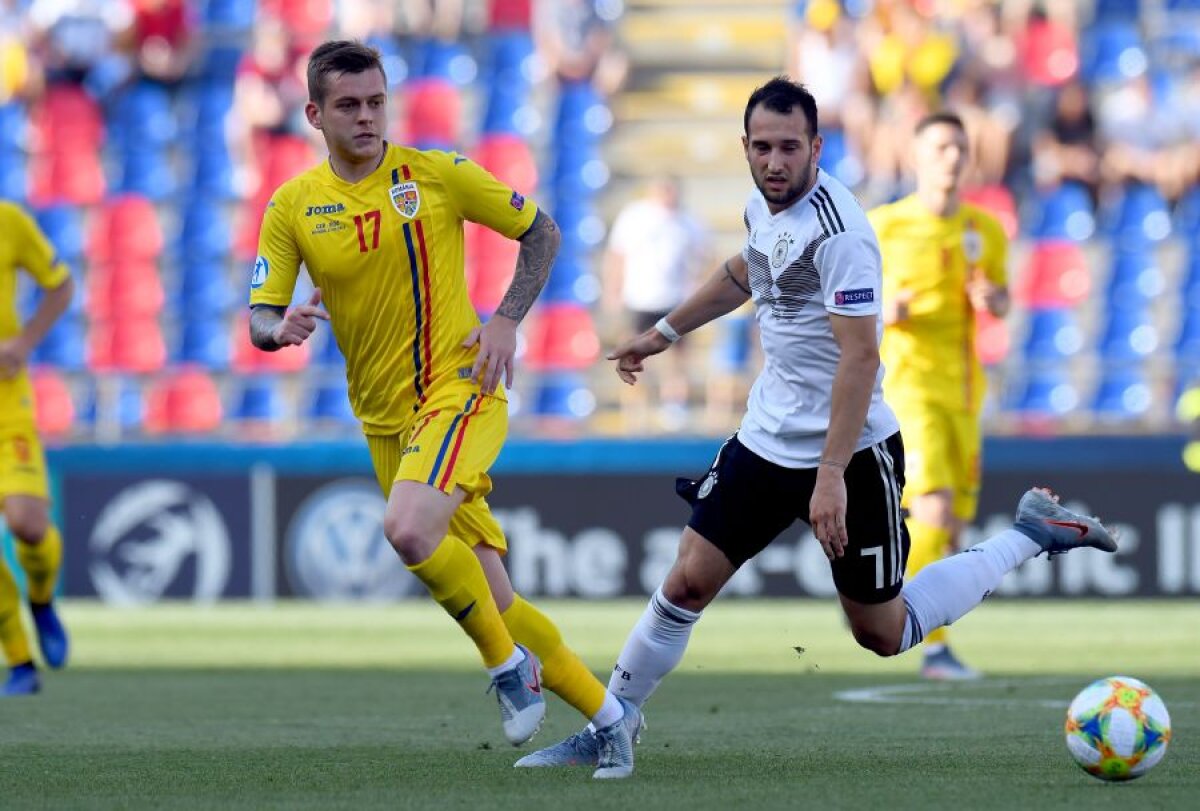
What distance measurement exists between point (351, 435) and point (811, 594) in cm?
401

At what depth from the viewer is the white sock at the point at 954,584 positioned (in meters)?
6.81

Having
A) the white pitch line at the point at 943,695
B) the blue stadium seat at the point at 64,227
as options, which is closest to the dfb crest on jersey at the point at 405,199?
the white pitch line at the point at 943,695

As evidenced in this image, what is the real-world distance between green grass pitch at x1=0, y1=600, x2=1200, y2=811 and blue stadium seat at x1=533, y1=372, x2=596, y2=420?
12.1 ft

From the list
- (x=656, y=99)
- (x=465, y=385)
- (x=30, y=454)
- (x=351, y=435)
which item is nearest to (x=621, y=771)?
(x=465, y=385)

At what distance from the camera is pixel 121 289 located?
19.8m

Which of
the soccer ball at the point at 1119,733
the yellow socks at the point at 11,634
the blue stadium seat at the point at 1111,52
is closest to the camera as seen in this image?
the soccer ball at the point at 1119,733

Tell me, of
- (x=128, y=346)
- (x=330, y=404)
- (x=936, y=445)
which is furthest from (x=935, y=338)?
(x=128, y=346)

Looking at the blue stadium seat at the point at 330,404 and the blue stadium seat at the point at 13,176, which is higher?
the blue stadium seat at the point at 13,176

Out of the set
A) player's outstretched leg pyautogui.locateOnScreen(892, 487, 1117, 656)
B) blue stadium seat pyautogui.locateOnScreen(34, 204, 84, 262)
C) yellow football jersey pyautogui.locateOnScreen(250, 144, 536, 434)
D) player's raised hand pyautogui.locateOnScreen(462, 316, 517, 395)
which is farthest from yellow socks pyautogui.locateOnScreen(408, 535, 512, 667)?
blue stadium seat pyautogui.locateOnScreen(34, 204, 84, 262)

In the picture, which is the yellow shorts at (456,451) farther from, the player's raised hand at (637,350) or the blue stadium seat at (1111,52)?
the blue stadium seat at (1111,52)

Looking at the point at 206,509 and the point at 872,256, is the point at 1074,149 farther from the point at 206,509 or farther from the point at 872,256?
the point at 872,256

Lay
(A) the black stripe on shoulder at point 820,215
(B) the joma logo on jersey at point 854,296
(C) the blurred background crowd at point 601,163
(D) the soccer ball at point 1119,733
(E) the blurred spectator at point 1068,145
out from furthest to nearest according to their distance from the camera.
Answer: (E) the blurred spectator at point 1068,145
(C) the blurred background crowd at point 601,163
(A) the black stripe on shoulder at point 820,215
(B) the joma logo on jersey at point 854,296
(D) the soccer ball at point 1119,733

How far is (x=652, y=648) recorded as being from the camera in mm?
6641

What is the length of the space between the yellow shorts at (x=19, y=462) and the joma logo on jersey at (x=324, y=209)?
12.4ft
